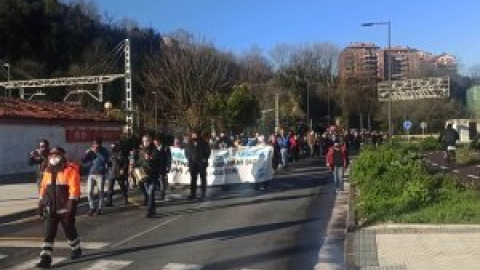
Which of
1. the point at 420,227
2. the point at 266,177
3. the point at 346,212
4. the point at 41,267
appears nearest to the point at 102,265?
the point at 41,267

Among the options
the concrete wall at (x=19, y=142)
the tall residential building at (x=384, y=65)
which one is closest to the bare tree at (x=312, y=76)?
the tall residential building at (x=384, y=65)

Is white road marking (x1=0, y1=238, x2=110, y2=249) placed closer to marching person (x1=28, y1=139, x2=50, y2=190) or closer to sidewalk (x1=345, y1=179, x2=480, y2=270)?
marching person (x1=28, y1=139, x2=50, y2=190)

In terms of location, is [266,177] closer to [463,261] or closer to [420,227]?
[420,227]

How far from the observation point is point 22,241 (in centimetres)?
1348

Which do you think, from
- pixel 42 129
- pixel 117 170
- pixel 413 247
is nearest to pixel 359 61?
pixel 42 129

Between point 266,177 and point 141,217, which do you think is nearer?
point 141,217

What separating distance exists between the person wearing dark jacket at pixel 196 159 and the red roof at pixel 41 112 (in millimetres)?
11735

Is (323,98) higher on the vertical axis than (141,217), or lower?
higher

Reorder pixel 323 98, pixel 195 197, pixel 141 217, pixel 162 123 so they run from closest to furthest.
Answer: pixel 141 217, pixel 195 197, pixel 162 123, pixel 323 98

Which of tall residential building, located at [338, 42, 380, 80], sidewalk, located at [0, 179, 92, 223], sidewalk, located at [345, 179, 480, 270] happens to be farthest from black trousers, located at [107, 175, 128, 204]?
tall residential building, located at [338, 42, 380, 80]

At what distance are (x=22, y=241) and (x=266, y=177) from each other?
39.1ft

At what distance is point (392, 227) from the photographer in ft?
42.5

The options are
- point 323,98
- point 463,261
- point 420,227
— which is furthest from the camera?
point 323,98

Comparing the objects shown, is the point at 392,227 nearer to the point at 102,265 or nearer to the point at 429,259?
the point at 429,259
